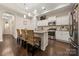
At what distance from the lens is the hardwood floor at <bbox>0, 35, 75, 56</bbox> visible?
206 cm

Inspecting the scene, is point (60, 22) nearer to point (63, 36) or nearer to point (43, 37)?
point (63, 36)

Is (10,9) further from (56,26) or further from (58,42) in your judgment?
(58,42)

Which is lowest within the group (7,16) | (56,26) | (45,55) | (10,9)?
(45,55)

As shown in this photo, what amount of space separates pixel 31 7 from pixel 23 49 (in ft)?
2.51

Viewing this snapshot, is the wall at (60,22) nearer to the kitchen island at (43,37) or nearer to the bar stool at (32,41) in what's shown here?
the kitchen island at (43,37)

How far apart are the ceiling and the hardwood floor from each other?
0.51 meters

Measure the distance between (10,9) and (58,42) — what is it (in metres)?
1.02

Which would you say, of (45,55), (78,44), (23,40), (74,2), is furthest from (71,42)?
(23,40)

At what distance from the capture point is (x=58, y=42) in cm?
206

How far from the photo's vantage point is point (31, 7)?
82.3 inches

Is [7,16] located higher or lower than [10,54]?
higher

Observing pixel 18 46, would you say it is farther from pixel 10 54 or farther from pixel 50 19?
pixel 50 19

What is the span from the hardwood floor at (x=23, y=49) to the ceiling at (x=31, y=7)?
0.51 meters

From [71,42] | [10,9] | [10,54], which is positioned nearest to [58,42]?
[71,42]
